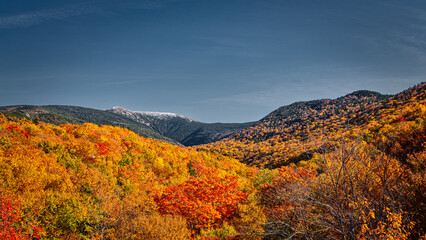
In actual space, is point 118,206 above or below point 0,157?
below

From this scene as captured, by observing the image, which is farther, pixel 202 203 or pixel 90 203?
pixel 90 203

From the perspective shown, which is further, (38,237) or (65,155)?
(65,155)

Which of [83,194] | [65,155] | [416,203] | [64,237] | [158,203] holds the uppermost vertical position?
[65,155]

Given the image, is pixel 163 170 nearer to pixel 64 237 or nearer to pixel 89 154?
pixel 89 154

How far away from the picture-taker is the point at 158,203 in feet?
95.1

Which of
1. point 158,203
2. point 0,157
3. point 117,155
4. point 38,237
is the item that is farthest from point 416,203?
point 117,155

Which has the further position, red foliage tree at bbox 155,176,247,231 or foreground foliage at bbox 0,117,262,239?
red foliage tree at bbox 155,176,247,231

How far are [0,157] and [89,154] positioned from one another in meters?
16.6

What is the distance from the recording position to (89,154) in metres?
43.2

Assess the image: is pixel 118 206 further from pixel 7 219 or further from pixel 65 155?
pixel 65 155

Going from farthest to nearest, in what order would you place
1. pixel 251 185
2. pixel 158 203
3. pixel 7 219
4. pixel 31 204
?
pixel 251 185, pixel 158 203, pixel 31 204, pixel 7 219

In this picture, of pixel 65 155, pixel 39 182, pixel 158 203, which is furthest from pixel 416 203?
pixel 65 155

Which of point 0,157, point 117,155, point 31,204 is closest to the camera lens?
point 31,204

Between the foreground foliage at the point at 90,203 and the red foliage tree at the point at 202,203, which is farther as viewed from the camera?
the red foliage tree at the point at 202,203
